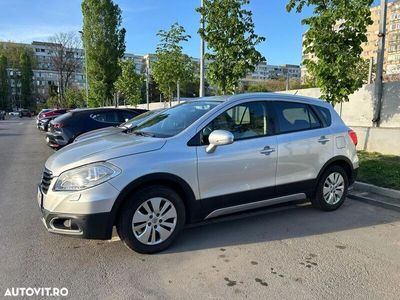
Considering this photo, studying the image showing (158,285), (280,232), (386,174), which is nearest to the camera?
(158,285)

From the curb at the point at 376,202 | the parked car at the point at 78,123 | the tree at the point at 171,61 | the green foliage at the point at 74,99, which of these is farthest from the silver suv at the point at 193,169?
the green foliage at the point at 74,99

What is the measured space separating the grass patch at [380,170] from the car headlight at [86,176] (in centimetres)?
513

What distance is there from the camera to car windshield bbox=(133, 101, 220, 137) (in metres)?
4.63

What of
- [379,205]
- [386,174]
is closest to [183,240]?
[379,205]

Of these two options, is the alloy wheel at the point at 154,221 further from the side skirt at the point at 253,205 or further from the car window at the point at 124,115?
the car window at the point at 124,115

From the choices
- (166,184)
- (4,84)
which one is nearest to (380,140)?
(166,184)

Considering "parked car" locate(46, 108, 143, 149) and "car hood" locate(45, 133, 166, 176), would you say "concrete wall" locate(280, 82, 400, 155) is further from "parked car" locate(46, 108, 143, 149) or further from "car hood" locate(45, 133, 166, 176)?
"car hood" locate(45, 133, 166, 176)

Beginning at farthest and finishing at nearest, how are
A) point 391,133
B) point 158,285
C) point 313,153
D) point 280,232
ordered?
point 391,133 < point 313,153 < point 280,232 < point 158,285

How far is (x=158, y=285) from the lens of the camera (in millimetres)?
3512

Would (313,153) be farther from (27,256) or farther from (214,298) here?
(27,256)

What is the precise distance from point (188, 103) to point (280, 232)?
217 centimetres

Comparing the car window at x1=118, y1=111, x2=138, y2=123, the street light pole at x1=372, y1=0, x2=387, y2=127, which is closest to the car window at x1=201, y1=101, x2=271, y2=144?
the car window at x1=118, y1=111, x2=138, y2=123

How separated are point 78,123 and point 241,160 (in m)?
7.33

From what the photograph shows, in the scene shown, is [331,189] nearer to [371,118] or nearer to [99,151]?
[99,151]
